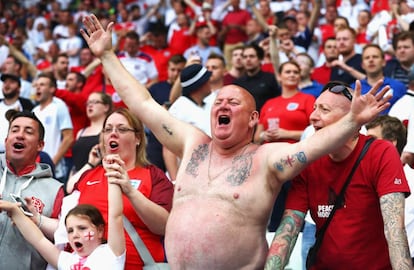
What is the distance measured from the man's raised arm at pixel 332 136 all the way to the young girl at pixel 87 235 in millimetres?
1156

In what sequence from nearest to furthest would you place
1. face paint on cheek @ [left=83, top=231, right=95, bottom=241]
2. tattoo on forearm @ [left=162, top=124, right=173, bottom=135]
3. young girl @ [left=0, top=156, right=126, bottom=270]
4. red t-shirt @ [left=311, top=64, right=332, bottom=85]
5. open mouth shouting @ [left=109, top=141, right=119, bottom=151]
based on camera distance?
young girl @ [left=0, top=156, right=126, bottom=270] → tattoo on forearm @ [left=162, top=124, right=173, bottom=135] → face paint on cheek @ [left=83, top=231, right=95, bottom=241] → open mouth shouting @ [left=109, top=141, right=119, bottom=151] → red t-shirt @ [left=311, top=64, right=332, bottom=85]

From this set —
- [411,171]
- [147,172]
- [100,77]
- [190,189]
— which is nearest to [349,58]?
[100,77]

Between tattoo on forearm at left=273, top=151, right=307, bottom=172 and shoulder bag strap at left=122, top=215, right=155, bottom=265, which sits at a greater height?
tattoo on forearm at left=273, top=151, right=307, bottom=172

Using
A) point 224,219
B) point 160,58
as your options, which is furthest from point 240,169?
point 160,58

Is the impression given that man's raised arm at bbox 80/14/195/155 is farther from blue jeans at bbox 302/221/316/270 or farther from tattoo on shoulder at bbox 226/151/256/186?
blue jeans at bbox 302/221/316/270

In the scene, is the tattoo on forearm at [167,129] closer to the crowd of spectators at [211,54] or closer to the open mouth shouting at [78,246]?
the open mouth shouting at [78,246]

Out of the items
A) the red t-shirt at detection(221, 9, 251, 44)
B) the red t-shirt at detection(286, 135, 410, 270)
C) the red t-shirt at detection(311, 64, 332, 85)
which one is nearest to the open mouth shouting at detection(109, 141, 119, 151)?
the red t-shirt at detection(286, 135, 410, 270)

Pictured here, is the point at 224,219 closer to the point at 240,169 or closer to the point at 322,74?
the point at 240,169

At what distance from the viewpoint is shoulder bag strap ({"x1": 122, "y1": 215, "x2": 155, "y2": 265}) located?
18.5 ft

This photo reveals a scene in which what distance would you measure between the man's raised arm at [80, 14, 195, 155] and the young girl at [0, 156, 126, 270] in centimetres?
43

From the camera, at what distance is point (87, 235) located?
5.62 m

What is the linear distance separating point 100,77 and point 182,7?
5080 millimetres

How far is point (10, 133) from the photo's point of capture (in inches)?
253

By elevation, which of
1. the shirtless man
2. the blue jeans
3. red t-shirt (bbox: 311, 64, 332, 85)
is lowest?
the blue jeans
